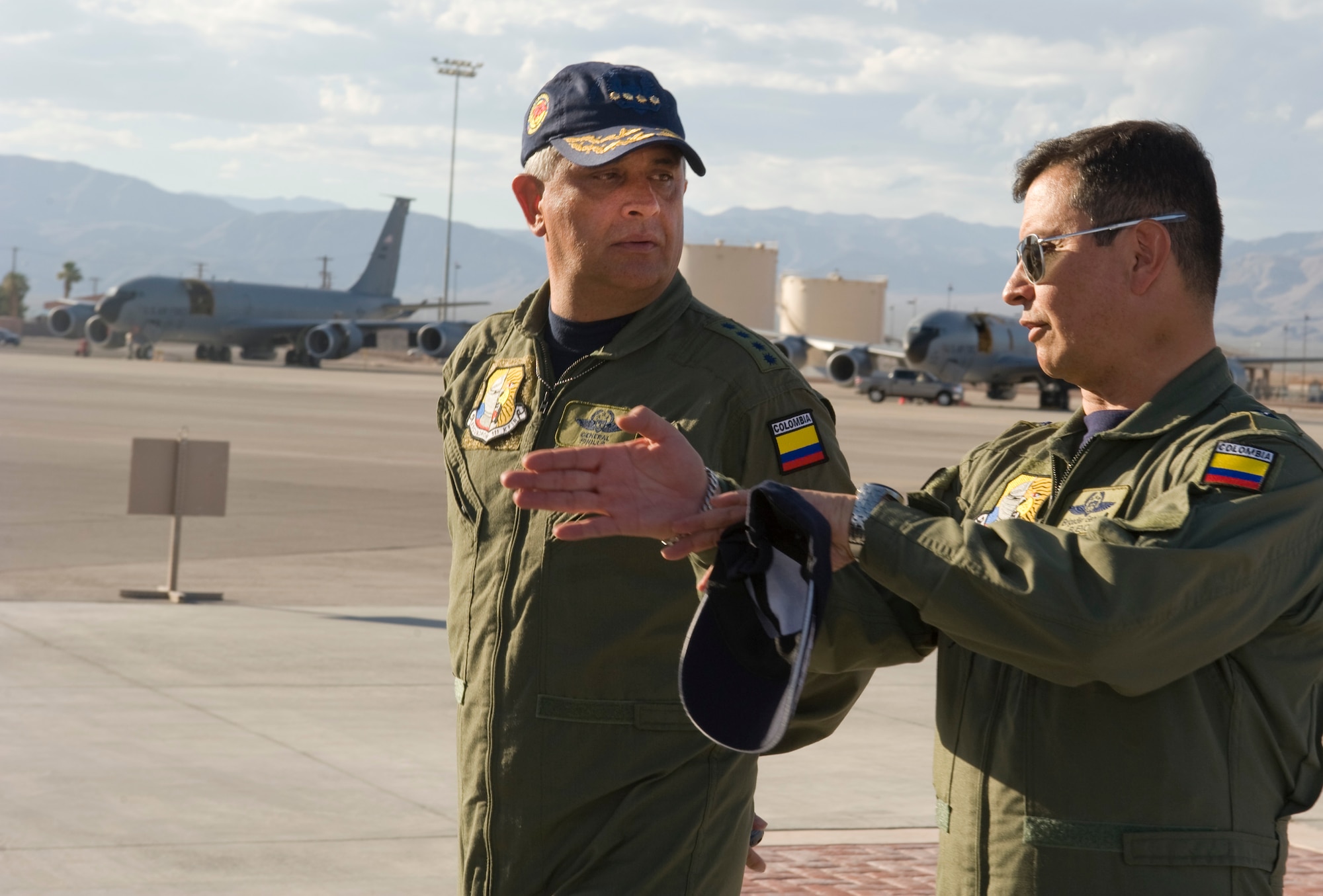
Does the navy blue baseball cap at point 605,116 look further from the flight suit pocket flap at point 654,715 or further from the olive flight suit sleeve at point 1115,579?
the olive flight suit sleeve at point 1115,579

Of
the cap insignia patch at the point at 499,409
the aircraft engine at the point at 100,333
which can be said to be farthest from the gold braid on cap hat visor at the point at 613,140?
the aircraft engine at the point at 100,333

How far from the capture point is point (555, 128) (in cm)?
306

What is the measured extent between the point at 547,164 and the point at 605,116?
19 centimetres

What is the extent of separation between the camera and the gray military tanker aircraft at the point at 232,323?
67.6m

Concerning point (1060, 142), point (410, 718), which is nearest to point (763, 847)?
point (410, 718)

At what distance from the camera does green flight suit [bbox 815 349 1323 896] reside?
73.0 inches

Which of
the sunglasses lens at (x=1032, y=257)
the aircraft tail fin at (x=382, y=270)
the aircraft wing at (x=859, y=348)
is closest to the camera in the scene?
the sunglasses lens at (x=1032, y=257)

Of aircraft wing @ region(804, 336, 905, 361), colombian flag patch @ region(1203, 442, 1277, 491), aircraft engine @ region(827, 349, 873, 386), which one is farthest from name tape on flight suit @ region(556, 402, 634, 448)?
aircraft engine @ region(827, 349, 873, 386)

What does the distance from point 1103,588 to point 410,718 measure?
18.8ft

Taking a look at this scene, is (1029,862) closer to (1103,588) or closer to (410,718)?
(1103,588)

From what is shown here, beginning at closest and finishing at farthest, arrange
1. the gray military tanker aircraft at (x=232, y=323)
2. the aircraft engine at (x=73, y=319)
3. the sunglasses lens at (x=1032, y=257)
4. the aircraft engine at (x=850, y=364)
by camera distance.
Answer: the sunglasses lens at (x=1032, y=257) → the aircraft engine at (x=850, y=364) → the gray military tanker aircraft at (x=232, y=323) → the aircraft engine at (x=73, y=319)

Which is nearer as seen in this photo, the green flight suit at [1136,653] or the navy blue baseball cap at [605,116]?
the green flight suit at [1136,653]

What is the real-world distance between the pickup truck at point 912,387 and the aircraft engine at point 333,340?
26469 mm

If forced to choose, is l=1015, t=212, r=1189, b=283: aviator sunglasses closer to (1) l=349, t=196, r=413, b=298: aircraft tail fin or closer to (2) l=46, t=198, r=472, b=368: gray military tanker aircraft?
(2) l=46, t=198, r=472, b=368: gray military tanker aircraft
